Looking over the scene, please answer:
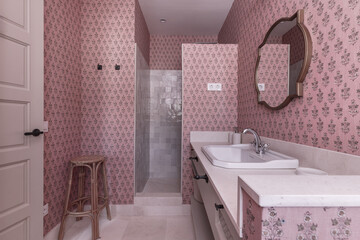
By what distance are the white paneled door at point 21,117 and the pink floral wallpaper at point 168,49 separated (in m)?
2.41

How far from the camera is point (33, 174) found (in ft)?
4.81

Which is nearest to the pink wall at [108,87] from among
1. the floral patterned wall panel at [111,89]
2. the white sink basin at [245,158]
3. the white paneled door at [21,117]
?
the floral patterned wall panel at [111,89]

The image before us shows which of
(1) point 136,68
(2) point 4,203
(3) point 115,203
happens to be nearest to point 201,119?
(1) point 136,68

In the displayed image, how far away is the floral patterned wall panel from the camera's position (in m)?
2.49

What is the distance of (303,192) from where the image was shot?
451mm

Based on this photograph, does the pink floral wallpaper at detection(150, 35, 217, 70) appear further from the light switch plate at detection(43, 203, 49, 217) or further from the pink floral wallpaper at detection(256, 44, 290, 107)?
the light switch plate at detection(43, 203, 49, 217)

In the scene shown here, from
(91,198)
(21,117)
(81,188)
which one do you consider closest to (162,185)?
(81,188)

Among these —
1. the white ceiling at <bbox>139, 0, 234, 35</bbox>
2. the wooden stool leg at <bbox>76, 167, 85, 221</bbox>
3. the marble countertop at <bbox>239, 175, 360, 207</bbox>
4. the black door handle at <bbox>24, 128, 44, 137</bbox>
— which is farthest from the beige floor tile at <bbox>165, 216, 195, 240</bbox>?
the white ceiling at <bbox>139, 0, 234, 35</bbox>

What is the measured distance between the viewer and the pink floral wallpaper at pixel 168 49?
3857mm

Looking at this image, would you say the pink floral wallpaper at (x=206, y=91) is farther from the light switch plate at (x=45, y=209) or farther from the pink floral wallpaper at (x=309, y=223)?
the pink floral wallpaper at (x=309, y=223)

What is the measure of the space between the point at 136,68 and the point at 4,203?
187 cm

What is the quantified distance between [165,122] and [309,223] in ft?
11.3

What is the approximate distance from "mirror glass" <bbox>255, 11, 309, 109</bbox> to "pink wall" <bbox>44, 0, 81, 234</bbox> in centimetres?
193

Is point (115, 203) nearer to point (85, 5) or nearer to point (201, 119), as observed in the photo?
point (201, 119)
